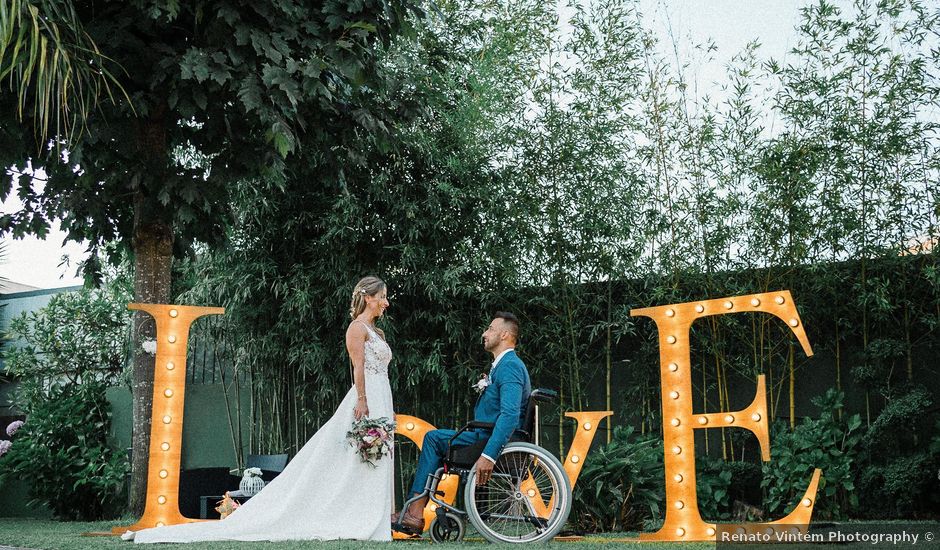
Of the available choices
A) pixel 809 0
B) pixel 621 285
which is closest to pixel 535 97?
pixel 621 285

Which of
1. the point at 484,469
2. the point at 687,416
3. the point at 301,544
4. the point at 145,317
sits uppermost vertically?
the point at 145,317

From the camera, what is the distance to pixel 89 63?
17.7 ft

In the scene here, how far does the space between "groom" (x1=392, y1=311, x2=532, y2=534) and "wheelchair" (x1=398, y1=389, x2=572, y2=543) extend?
0.20ft

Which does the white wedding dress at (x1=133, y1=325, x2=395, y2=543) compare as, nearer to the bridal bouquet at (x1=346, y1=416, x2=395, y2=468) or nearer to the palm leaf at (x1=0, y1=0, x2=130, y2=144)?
the bridal bouquet at (x1=346, y1=416, x2=395, y2=468)

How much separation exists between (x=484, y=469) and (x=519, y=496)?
29cm

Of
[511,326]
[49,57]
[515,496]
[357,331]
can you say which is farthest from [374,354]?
[49,57]

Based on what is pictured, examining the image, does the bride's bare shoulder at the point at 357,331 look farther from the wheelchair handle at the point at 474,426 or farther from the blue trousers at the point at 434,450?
the wheelchair handle at the point at 474,426

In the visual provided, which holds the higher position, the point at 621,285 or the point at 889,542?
the point at 621,285

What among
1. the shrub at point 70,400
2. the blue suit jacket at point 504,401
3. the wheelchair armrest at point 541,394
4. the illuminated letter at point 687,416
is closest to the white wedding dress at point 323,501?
the blue suit jacket at point 504,401

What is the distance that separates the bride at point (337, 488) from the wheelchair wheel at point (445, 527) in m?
0.31

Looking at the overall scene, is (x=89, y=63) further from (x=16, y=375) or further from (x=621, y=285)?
(x=16, y=375)

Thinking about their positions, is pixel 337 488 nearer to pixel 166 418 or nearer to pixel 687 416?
pixel 166 418

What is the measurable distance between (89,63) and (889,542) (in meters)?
5.00

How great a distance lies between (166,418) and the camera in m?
5.42
